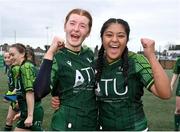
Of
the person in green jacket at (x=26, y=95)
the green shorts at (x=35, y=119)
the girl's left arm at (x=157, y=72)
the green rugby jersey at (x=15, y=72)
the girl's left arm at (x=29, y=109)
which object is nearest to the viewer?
the girl's left arm at (x=157, y=72)

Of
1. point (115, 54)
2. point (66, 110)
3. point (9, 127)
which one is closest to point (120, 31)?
point (115, 54)

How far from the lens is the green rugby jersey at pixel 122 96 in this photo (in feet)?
13.3

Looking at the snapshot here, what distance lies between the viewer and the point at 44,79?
159 inches

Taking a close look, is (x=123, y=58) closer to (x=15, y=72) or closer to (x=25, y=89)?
(x=25, y=89)

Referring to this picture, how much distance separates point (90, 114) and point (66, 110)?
0.21 metres

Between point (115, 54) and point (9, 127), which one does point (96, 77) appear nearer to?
point (115, 54)

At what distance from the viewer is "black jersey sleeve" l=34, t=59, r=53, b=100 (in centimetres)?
403

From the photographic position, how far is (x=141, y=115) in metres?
4.12

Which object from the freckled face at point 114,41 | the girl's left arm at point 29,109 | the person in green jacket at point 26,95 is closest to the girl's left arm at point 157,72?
the freckled face at point 114,41

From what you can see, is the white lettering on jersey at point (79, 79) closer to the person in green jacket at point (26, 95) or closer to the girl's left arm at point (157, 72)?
the girl's left arm at point (157, 72)

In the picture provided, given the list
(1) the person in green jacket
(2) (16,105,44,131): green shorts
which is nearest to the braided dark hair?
(1) the person in green jacket

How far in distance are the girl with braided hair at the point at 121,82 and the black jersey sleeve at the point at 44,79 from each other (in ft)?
1.38

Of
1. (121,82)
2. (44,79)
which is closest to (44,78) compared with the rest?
(44,79)

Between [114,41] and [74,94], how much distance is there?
0.56 m
